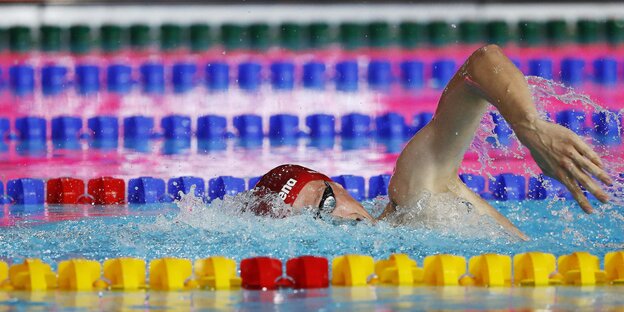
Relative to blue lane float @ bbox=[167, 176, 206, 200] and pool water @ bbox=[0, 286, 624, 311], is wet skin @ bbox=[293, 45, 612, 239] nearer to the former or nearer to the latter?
pool water @ bbox=[0, 286, 624, 311]

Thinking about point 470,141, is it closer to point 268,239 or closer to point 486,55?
point 486,55

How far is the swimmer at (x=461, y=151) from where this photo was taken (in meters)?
2.58

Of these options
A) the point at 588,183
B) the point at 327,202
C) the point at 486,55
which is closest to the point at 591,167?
the point at 588,183

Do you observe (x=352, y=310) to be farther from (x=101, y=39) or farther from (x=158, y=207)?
(x=101, y=39)

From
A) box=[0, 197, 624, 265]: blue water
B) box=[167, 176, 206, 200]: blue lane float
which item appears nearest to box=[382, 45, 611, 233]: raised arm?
box=[0, 197, 624, 265]: blue water

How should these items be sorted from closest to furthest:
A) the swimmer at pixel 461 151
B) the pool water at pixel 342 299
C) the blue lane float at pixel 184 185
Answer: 1. the swimmer at pixel 461 151
2. the pool water at pixel 342 299
3. the blue lane float at pixel 184 185

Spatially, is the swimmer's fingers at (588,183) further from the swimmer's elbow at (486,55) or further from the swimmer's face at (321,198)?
the swimmer's face at (321,198)

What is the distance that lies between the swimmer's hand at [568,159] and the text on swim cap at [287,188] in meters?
1.21

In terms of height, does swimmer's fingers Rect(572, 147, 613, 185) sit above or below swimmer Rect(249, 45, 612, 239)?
below

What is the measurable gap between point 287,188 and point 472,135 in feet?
2.23

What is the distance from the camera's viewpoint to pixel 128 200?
5.86 meters

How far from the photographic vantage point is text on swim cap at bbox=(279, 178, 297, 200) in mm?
3713

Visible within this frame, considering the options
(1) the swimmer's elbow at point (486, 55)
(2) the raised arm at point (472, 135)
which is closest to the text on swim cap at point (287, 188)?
(2) the raised arm at point (472, 135)

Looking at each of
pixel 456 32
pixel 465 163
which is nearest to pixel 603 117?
pixel 465 163
